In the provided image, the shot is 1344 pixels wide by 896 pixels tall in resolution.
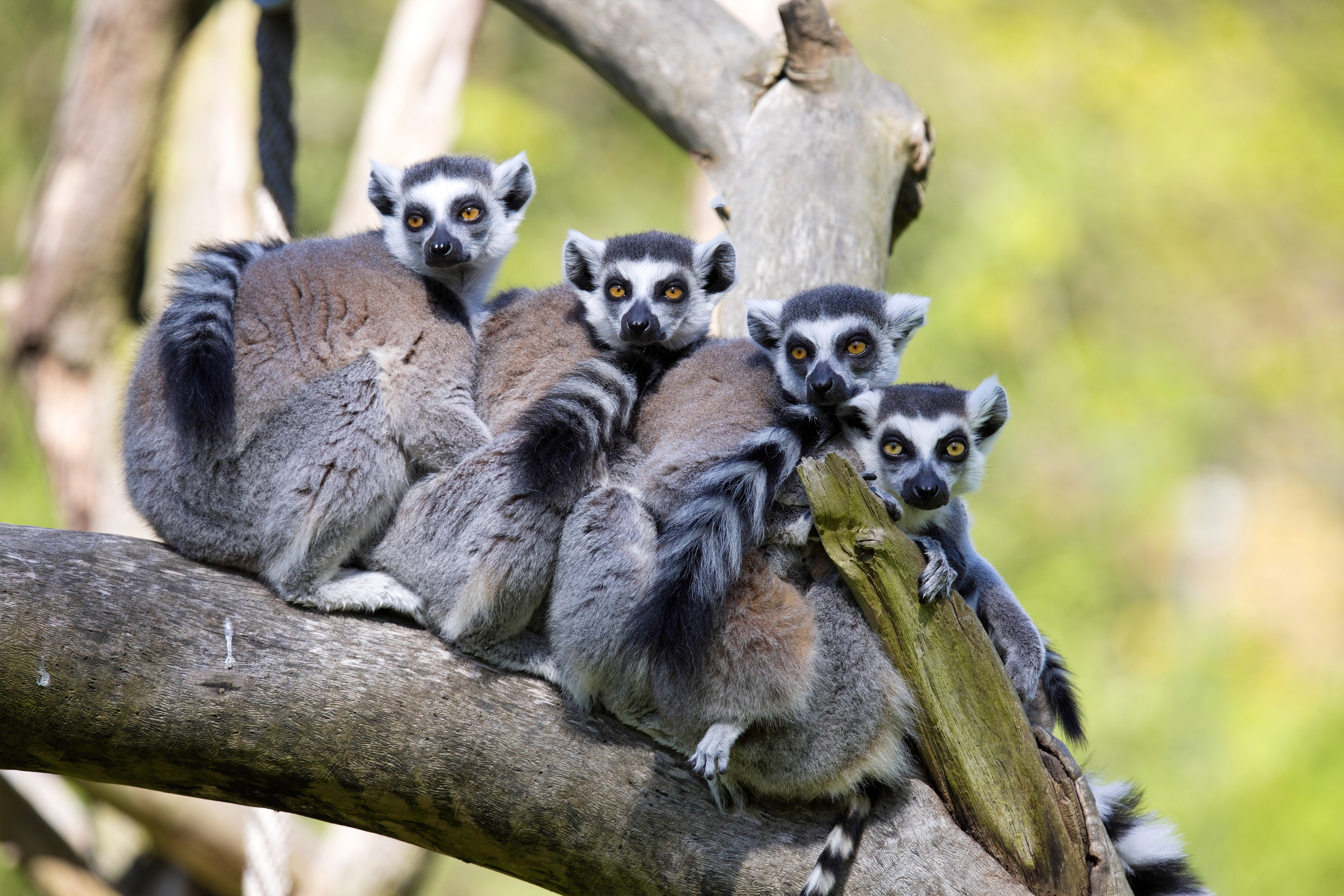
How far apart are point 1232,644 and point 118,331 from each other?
827 centimetres

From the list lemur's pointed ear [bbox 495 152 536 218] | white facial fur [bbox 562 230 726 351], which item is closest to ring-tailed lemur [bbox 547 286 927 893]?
white facial fur [bbox 562 230 726 351]

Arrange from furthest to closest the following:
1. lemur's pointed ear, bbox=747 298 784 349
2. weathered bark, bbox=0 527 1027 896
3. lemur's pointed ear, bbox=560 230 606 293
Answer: lemur's pointed ear, bbox=560 230 606 293, lemur's pointed ear, bbox=747 298 784 349, weathered bark, bbox=0 527 1027 896

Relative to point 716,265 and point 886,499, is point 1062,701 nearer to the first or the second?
point 886,499

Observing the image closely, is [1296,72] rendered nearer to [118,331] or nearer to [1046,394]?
[1046,394]

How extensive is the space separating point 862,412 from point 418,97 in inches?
153

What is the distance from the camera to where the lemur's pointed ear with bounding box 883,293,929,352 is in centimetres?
297

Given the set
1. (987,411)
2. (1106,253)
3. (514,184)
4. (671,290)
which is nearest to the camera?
(987,411)

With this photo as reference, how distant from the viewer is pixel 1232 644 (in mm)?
8703

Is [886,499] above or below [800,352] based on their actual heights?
below

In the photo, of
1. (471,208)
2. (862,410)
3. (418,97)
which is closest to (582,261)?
(471,208)

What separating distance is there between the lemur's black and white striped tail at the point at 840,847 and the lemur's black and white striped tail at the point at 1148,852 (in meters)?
0.59

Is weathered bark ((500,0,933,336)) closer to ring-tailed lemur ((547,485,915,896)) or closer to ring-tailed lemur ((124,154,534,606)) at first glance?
ring-tailed lemur ((124,154,534,606))

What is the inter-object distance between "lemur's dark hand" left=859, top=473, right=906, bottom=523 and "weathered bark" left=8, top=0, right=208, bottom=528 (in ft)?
12.9

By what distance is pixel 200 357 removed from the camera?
8.07 feet
